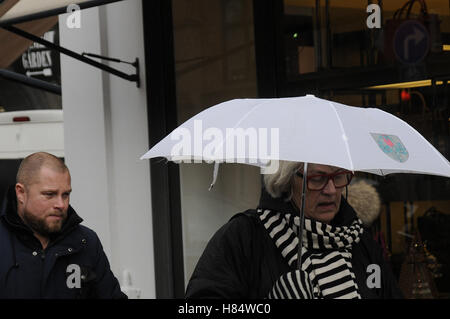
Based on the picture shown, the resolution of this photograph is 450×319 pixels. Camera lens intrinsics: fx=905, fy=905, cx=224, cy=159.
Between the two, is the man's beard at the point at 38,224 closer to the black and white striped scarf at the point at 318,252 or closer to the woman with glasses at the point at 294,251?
the woman with glasses at the point at 294,251

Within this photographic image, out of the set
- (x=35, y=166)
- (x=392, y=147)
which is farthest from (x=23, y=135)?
(x=392, y=147)

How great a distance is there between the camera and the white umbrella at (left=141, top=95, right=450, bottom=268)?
3.35 metres

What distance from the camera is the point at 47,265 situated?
397cm

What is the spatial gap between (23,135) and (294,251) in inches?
326

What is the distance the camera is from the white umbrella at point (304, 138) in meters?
3.35

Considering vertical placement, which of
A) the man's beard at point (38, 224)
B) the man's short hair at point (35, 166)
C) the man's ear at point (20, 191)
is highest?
the man's short hair at point (35, 166)

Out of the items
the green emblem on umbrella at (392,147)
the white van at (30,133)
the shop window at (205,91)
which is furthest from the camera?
the white van at (30,133)

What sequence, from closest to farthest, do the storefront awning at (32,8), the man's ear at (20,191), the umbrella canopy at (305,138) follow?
the umbrella canopy at (305,138) → the man's ear at (20,191) → the storefront awning at (32,8)

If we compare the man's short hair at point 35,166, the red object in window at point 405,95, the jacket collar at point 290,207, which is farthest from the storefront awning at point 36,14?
the jacket collar at point 290,207

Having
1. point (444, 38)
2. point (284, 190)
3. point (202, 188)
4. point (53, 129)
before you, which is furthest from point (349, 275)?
point (53, 129)

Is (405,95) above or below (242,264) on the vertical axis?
above

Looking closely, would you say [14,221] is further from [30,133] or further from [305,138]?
[30,133]

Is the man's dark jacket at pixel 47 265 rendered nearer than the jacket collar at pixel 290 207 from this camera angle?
No
